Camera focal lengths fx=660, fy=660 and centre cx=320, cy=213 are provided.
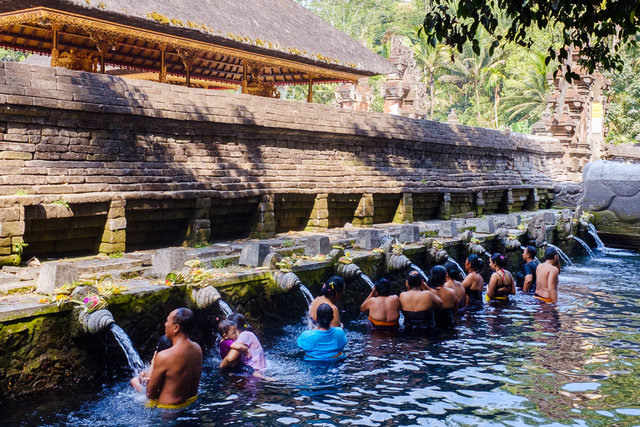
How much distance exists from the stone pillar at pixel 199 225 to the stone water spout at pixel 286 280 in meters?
2.67

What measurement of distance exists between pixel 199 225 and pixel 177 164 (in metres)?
1.11

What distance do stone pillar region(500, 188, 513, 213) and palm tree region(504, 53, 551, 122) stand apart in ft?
68.7

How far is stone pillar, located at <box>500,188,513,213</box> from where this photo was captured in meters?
21.2

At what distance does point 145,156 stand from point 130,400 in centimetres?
530

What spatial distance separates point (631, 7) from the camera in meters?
5.87

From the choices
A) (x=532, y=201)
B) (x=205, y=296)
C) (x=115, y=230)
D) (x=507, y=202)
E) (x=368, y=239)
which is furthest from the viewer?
(x=532, y=201)

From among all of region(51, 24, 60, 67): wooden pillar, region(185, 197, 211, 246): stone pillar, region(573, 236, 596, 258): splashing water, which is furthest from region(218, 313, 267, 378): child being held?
region(573, 236, 596, 258): splashing water

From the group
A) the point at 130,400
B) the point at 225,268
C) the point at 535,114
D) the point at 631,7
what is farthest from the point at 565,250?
the point at 535,114

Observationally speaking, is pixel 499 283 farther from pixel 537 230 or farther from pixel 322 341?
pixel 537 230

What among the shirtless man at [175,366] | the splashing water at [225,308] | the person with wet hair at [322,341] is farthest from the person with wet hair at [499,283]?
the shirtless man at [175,366]

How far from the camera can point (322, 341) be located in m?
7.82

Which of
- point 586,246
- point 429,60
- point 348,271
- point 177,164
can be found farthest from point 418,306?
point 429,60

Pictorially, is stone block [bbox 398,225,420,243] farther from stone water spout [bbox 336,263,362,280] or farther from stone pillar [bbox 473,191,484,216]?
stone pillar [bbox 473,191,484,216]

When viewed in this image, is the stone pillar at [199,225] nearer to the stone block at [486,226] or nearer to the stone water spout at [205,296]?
the stone water spout at [205,296]
